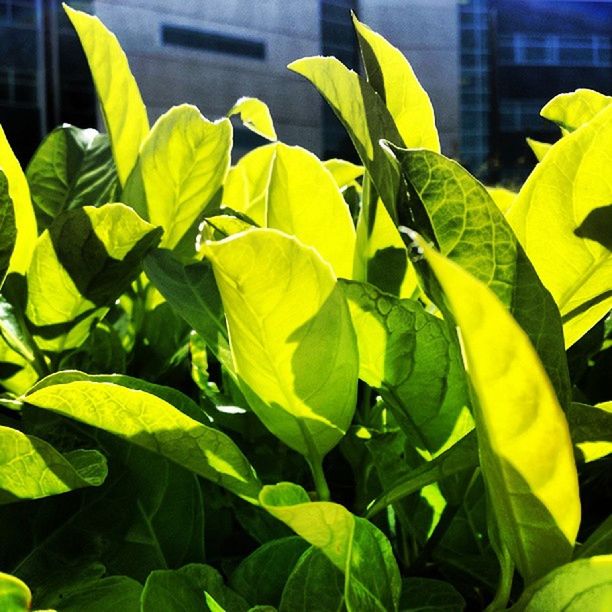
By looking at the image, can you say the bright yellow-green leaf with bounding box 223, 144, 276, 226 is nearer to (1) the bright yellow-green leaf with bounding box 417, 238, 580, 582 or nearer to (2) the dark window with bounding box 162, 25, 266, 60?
(1) the bright yellow-green leaf with bounding box 417, 238, 580, 582

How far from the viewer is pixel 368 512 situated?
11.2 inches

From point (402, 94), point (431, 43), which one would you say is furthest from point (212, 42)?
point (402, 94)

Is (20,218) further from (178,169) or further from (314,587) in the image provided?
(314,587)

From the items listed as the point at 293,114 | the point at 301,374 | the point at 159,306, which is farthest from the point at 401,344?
the point at 293,114

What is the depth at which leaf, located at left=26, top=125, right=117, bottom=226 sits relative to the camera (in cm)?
48

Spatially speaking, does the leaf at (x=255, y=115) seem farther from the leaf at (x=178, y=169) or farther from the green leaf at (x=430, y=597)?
the green leaf at (x=430, y=597)

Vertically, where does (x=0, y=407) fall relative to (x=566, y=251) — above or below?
below

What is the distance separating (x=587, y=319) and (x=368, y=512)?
0.10m

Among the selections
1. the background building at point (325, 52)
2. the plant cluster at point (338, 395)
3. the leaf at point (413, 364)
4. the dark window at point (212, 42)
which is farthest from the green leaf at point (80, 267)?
the dark window at point (212, 42)

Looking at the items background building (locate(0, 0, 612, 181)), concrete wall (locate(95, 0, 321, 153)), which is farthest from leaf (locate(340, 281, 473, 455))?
concrete wall (locate(95, 0, 321, 153))

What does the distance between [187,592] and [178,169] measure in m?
0.23

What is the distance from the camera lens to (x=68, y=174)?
1.62 ft

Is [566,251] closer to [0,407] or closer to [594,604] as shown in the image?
[594,604]

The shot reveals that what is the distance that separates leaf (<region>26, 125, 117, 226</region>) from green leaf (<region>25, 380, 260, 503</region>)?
0.78ft
